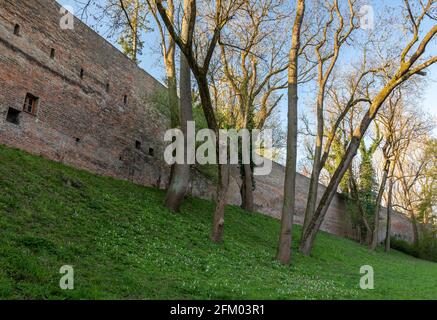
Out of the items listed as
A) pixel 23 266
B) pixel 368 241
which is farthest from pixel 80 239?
pixel 368 241

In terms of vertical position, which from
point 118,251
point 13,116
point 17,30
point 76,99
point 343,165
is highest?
point 17,30

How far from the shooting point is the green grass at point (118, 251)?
16.4ft

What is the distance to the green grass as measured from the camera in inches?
197

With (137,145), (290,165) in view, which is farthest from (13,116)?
(290,165)

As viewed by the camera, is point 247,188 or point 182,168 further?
point 247,188

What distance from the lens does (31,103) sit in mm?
11477

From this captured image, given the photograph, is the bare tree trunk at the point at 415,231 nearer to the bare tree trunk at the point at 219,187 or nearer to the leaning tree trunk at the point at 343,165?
the leaning tree trunk at the point at 343,165

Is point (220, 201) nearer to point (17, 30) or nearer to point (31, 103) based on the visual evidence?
point (31, 103)

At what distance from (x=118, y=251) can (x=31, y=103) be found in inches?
268


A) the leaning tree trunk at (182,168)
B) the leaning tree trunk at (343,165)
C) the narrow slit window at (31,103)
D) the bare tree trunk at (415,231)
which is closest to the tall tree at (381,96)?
the leaning tree trunk at (343,165)

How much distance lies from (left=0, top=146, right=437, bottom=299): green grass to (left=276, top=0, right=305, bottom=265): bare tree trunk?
545 millimetres

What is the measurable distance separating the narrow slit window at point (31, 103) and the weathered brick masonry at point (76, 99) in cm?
6

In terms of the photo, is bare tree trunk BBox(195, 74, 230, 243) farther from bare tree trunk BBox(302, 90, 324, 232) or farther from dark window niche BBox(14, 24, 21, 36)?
dark window niche BBox(14, 24, 21, 36)
